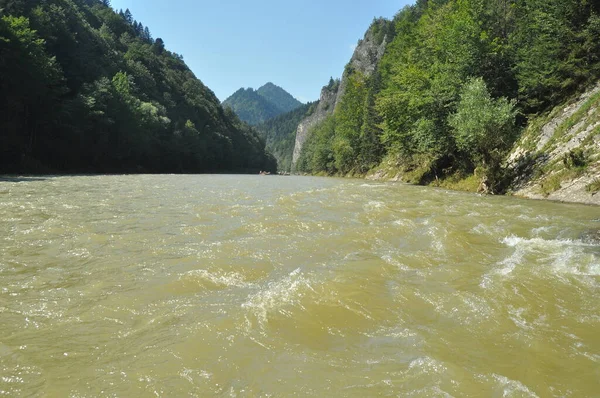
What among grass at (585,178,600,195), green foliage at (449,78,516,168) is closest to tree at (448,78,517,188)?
green foliage at (449,78,516,168)

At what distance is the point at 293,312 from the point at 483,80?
29.6 m

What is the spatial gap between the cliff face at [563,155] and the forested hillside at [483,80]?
4.00ft

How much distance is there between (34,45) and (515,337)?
45.3m

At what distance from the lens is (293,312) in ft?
15.8

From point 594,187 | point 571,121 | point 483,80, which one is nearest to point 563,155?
point 571,121

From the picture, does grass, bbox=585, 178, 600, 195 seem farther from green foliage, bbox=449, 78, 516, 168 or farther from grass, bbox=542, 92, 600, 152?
green foliage, bbox=449, 78, 516, 168

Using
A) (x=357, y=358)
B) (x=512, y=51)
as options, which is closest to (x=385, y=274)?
(x=357, y=358)

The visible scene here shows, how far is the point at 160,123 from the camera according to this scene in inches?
2584

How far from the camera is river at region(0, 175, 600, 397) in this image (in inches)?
132

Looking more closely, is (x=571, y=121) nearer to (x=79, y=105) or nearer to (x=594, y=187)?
(x=594, y=187)

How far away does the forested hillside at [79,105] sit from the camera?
34.2 m

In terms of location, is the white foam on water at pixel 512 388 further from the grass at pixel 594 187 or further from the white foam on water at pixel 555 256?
the grass at pixel 594 187

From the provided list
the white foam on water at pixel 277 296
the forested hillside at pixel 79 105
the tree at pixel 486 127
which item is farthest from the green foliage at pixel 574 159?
the forested hillside at pixel 79 105

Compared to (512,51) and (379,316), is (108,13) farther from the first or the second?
(379,316)
